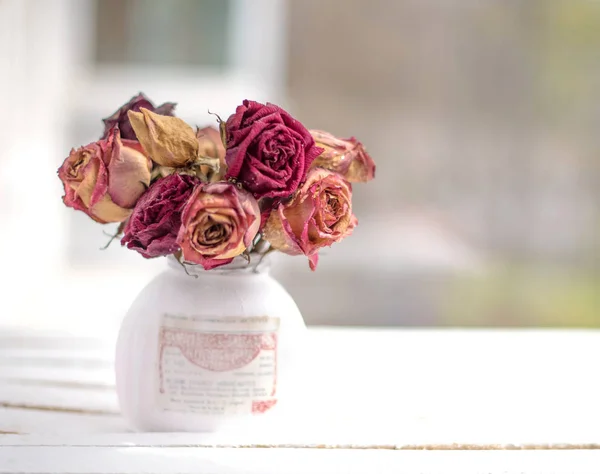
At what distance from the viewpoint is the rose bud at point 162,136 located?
2.06ft

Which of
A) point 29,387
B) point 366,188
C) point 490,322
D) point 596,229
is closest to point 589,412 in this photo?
point 29,387

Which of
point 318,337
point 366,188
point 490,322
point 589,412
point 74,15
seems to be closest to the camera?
point 589,412

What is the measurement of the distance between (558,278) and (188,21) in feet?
7.48

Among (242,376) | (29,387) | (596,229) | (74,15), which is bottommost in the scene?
(596,229)

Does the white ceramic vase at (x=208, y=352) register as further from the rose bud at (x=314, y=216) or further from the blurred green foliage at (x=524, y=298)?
the blurred green foliage at (x=524, y=298)

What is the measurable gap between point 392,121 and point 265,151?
287 cm

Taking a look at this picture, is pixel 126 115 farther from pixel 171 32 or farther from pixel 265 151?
pixel 171 32

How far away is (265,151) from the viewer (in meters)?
0.61

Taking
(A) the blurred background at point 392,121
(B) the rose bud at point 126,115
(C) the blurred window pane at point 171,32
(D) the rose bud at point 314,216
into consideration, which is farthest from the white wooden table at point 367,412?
(C) the blurred window pane at point 171,32

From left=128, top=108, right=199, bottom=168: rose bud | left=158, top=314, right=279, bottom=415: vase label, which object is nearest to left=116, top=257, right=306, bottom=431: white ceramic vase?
left=158, top=314, right=279, bottom=415: vase label

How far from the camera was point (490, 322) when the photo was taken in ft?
12.1

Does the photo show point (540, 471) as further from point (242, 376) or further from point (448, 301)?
point (448, 301)

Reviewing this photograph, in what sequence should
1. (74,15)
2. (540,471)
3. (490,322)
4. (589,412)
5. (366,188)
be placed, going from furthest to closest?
(490,322) → (366,188) → (74,15) → (589,412) → (540,471)

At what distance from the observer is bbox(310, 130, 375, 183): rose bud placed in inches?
26.4
